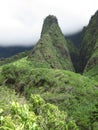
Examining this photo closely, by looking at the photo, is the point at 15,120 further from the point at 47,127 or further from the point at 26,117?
the point at 47,127

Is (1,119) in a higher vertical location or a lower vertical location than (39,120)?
lower

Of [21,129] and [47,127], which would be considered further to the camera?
[47,127]

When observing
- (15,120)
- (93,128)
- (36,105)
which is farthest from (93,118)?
(15,120)

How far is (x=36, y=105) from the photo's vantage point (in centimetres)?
10462

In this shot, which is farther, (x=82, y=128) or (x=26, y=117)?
(x=82, y=128)

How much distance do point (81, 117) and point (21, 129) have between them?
527ft

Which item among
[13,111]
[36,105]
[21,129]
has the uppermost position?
[36,105]

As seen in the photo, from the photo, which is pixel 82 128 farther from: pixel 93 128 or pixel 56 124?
pixel 56 124

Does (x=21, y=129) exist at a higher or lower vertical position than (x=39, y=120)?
lower

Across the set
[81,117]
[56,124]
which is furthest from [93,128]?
[56,124]

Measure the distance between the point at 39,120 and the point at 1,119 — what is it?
208 feet

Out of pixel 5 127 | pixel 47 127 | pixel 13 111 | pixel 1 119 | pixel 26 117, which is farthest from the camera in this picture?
pixel 47 127

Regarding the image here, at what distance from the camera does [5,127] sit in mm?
37000

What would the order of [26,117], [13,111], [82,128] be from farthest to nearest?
[82,128]
[13,111]
[26,117]
